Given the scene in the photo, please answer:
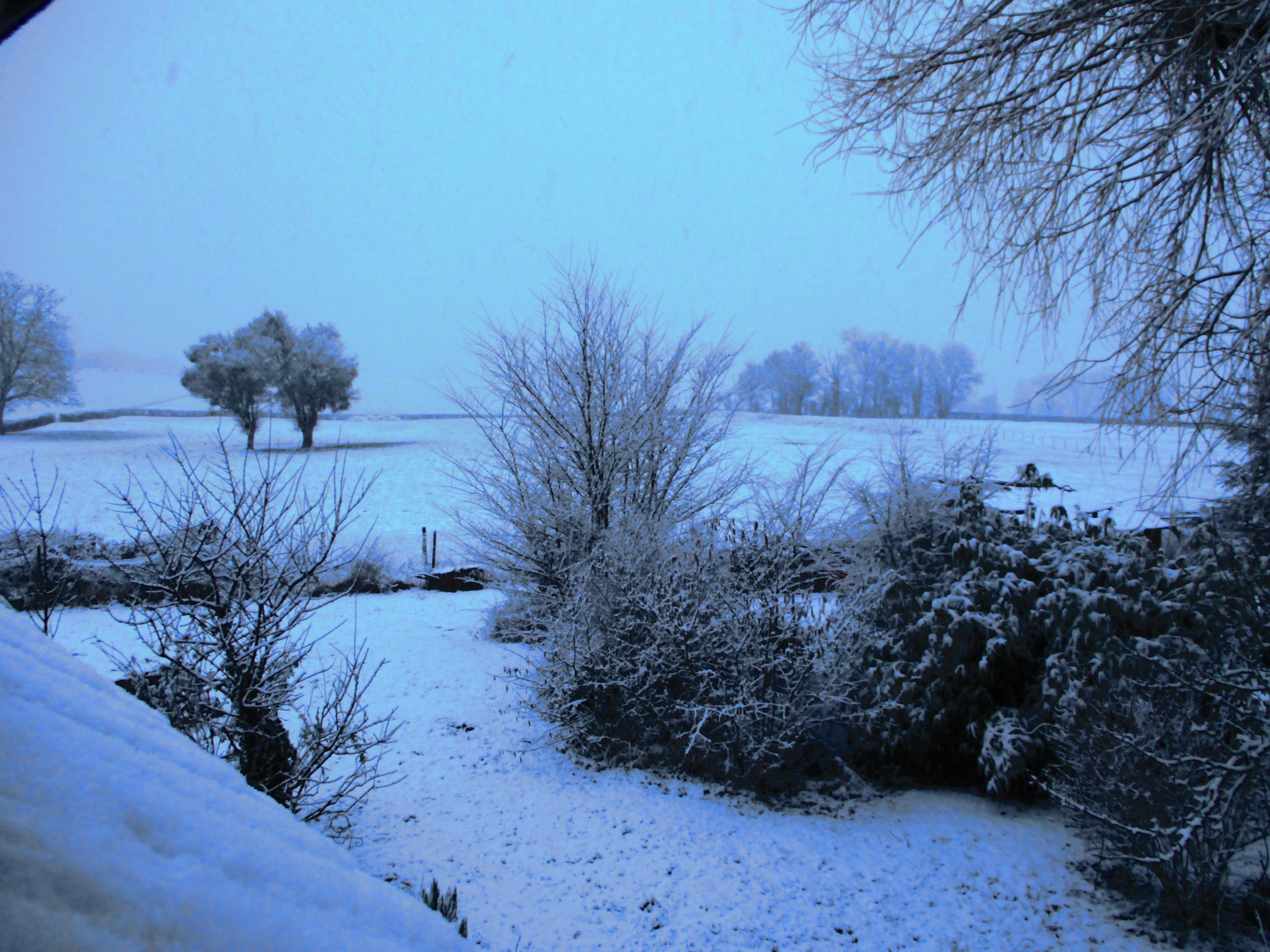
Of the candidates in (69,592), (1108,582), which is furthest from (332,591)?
(1108,582)

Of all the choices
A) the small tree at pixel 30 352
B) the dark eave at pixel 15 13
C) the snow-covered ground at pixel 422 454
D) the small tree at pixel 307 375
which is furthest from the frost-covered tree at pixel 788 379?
the dark eave at pixel 15 13

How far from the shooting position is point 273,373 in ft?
117

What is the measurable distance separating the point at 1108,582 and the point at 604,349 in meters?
7.78

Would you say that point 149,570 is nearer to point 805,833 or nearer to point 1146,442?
point 805,833

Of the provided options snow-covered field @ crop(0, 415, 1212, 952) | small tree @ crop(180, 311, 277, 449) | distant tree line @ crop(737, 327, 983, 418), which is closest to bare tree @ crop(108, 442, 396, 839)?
snow-covered field @ crop(0, 415, 1212, 952)

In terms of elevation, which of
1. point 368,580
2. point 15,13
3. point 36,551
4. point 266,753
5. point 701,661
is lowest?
point 368,580

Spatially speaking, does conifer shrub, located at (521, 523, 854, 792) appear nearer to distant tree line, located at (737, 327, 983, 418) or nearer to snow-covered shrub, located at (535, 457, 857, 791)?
snow-covered shrub, located at (535, 457, 857, 791)

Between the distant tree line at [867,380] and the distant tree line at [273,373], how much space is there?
37669 millimetres

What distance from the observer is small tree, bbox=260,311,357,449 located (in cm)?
3625

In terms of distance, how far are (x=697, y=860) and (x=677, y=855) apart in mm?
179

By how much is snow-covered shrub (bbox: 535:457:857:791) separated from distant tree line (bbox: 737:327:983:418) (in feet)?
186

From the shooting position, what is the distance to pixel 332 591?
1391 centimetres

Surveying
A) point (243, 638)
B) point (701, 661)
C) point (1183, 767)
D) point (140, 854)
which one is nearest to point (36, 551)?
point (243, 638)

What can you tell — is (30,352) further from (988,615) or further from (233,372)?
(988,615)
